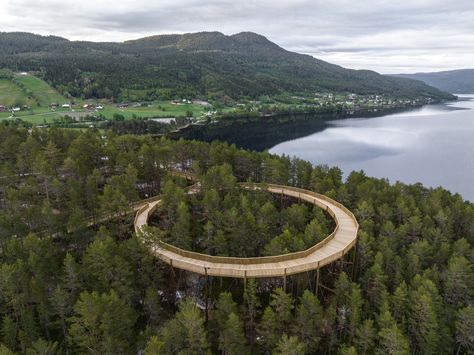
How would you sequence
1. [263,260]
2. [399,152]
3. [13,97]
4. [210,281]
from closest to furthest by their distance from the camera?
[263,260]
[210,281]
[399,152]
[13,97]

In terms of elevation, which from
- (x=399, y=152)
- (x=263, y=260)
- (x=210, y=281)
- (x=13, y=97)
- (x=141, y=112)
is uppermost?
(x=13, y=97)

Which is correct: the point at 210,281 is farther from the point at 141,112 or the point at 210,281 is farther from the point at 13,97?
the point at 13,97

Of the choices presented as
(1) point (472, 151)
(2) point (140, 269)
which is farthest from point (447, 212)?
(1) point (472, 151)

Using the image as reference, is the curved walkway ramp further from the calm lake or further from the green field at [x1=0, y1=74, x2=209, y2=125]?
the green field at [x1=0, y1=74, x2=209, y2=125]

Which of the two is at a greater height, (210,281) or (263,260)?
Result: (263,260)

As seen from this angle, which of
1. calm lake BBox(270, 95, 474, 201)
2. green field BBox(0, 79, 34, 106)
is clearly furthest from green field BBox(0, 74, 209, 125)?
calm lake BBox(270, 95, 474, 201)

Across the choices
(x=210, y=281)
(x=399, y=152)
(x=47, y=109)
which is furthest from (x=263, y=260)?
(x=47, y=109)

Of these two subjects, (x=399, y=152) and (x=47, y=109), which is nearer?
(x=399, y=152)
